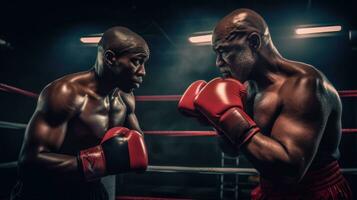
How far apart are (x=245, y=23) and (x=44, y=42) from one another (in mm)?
6383

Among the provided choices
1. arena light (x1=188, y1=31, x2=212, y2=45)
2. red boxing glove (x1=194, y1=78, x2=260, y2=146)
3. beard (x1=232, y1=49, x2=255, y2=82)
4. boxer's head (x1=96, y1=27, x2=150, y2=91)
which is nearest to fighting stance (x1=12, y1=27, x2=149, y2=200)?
boxer's head (x1=96, y1=27, x2=150, y2=91)

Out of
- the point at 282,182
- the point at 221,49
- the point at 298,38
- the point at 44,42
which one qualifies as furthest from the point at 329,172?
the point at 44,42

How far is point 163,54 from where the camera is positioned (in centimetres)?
717

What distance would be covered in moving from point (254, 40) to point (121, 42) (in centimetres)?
84

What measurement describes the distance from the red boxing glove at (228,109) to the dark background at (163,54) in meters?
3.84

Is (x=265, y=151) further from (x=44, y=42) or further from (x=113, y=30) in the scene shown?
(x=44, y=42)

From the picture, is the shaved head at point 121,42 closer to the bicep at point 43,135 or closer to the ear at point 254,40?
the bicep at point 43,135

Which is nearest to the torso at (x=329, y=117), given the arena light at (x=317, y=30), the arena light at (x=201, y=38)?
the arena light at (x=201, y=38)

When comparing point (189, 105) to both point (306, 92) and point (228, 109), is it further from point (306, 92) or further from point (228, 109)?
point (306, 92)

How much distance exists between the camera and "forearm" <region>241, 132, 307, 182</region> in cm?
Answer: 114

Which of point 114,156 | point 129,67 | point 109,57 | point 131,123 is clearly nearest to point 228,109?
point 114,156

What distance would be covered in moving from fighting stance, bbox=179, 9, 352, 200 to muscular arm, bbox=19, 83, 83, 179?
0.64m

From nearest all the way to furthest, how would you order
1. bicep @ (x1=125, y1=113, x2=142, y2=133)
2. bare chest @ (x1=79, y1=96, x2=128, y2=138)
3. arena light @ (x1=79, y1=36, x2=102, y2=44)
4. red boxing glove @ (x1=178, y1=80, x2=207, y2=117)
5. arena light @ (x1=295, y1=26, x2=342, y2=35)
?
red boxing glove @ (x1=178, y1=80, x2=207, y2=117)
bare chest @ (x1=79, y1=96, x2=128, y2=138)
bicep @ (x1=125, y1=113, x2=142, y2=133)
arena light @ (x1=295, y1=26, x2=342, y2=35)
arena light @ (x1=79, y1=36, x2=102, y2=44)

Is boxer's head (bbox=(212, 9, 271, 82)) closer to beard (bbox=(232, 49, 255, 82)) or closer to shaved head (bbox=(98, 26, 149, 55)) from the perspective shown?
beard (bbox=(232, 49, 255, 82))
